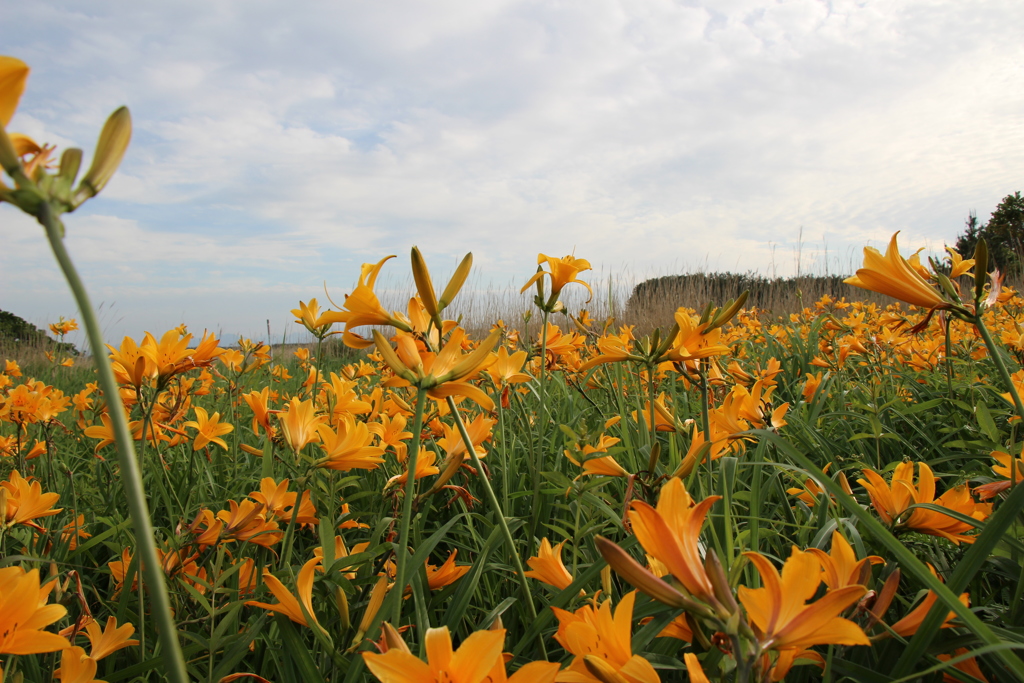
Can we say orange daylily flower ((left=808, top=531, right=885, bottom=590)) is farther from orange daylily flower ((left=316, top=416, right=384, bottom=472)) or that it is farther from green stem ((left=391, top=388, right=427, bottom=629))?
orange daylily flower ((left=316, top=416, right=384, bottom=472))

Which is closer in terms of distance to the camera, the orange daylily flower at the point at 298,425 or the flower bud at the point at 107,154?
the flower bud at the point at 107,154

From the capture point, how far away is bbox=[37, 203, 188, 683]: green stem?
0.34m

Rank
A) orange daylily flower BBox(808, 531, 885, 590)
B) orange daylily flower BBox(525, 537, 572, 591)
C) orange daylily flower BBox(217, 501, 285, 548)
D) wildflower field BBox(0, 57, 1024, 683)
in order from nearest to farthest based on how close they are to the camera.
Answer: wildflower field BBox(0, 57, 1024, 683) < orange daylily flower BBox(808, 531, 885, 590) < orange daylily flower BBox(525, 537, 572, 591) < orange daylily flower BBox(217, 501, 285, 548)

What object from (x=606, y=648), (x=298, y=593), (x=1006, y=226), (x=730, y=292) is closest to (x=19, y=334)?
(x=298, y=593)

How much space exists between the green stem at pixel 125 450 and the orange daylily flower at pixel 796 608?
0.45m

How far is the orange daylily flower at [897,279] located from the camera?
90cm

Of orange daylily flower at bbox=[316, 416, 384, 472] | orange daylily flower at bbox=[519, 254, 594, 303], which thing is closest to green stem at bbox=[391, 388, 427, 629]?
orange daylily flower at bbox=[316, 416, 384, 472]

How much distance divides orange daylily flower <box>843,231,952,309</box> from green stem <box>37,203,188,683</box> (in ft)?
3.37

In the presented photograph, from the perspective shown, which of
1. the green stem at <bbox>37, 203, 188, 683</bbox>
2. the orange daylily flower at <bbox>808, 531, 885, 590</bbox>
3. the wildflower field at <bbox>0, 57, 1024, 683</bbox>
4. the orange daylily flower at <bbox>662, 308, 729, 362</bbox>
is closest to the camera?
the green stem at <bbox>37, 203, 188, 683</bbox>

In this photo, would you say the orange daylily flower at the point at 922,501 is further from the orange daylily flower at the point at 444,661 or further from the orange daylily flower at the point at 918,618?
the orange daylily flower at the point at 444,661

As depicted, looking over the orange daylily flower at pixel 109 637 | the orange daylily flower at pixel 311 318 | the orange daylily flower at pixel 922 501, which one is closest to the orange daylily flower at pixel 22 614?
the orange daylily flower at pixel 109 637

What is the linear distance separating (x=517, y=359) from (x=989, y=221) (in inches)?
548

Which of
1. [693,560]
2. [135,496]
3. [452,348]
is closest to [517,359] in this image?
[452,348]

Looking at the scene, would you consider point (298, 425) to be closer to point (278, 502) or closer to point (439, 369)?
point (278, 502)
